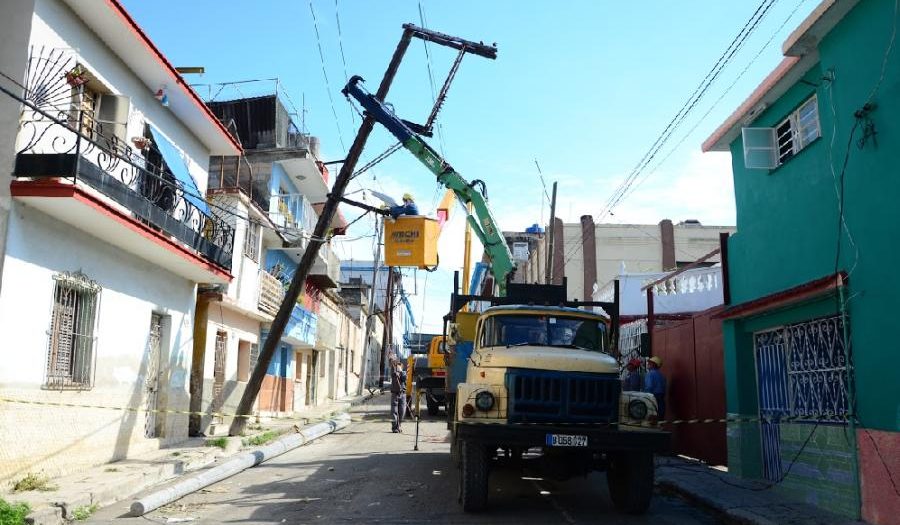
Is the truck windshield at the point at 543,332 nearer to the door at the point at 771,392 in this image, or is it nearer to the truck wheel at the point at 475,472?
the truck wheel at the point at 475,472

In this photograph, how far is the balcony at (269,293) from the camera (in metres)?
20.2

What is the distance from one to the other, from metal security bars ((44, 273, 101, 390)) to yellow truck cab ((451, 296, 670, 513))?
19.7 ft

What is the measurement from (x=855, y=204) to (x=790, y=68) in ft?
7.78

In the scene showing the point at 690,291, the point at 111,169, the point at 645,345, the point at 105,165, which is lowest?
the point at 645,345

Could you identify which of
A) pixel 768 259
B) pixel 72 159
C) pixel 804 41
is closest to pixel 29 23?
pixel 72 159

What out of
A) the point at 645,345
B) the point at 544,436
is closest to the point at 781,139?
the point at 645,345

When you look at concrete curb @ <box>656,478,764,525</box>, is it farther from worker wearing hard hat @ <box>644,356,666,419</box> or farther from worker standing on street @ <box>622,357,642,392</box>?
worker standing on street @ <box>622,357,642,392</box>

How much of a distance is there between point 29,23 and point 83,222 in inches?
109

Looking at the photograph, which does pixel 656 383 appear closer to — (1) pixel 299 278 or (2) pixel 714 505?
(2) pixel 714 505

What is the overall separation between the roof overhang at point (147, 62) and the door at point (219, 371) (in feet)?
17.4

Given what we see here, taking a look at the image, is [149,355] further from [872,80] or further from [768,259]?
[872,80]

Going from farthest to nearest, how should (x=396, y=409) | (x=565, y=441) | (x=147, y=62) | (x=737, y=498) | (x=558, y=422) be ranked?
(x=396, y=409), (x=147, y=62), (x=737, y=498), (x=558, y=422), (x=565, y=441)

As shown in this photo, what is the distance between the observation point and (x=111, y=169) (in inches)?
432

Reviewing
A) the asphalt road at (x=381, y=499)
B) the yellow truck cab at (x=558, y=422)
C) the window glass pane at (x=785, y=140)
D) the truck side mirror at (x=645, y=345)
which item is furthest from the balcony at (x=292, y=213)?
the window glass pane at (x=785, y=140)
